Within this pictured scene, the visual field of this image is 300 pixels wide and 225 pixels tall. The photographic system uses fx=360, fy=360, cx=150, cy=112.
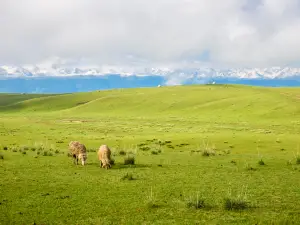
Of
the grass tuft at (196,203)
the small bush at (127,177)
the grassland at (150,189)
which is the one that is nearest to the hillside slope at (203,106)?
the grassland at (150,189)

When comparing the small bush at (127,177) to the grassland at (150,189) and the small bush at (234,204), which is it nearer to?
the grassland at (150,189)

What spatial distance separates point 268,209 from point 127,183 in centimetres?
816

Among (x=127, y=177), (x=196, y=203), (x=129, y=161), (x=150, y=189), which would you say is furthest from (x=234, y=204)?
(x=129, y=161)

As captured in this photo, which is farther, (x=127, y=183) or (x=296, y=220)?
(x=127, y=183)

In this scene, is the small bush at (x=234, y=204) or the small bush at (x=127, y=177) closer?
the small bush at (x=234, y=204)

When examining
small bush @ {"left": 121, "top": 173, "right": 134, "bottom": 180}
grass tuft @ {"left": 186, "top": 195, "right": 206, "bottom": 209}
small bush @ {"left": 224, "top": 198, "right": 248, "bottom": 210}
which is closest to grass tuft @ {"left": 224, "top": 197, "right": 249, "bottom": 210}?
small bush @ {"left": 224, "top": 198, "right": 248, "bottom": 210}

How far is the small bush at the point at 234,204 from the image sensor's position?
15500 mm

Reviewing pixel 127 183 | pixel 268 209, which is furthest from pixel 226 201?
pixel 127 183

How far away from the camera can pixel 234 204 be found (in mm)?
15617

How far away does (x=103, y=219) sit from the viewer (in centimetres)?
1413

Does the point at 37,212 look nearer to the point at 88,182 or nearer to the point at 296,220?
the point at 88,182

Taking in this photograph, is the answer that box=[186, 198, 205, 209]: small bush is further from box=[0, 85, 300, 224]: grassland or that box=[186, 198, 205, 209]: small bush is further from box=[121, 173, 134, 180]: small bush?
box=[121, 173, 134, 180]: small bush

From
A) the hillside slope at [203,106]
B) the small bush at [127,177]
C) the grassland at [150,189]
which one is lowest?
the grassland at [150,189]

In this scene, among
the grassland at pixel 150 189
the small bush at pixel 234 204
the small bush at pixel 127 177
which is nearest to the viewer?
the grassland at pixel 150 189
